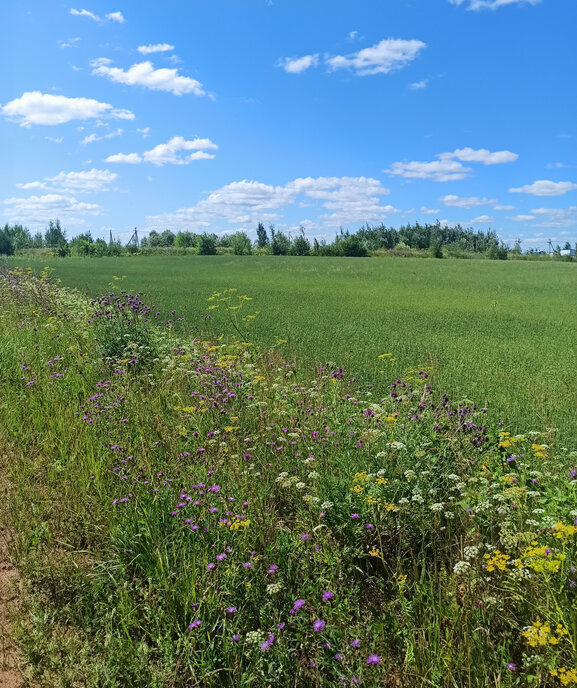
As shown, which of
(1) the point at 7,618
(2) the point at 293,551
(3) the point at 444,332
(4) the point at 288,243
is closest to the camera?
(1) the point at 7,618

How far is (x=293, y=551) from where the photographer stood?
298 centimetres

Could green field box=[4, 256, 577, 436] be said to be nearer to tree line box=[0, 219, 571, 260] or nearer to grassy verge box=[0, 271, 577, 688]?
grassy verge box=[0, 271, 577, 688]

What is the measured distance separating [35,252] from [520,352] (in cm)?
6989

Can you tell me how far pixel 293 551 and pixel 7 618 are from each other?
5.68 ft

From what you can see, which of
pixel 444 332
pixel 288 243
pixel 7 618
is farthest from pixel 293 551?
pixel 288 243

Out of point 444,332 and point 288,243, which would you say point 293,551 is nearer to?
point 444,332

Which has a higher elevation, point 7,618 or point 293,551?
point 293,551

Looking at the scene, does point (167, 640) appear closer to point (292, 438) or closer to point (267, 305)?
point (292, 438)

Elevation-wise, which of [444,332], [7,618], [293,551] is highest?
[444,332]

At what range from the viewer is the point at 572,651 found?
2.19 m

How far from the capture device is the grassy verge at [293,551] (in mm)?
2408

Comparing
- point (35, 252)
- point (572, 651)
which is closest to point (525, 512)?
point (572, 651)

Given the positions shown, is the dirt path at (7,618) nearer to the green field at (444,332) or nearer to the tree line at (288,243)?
the green field at (444,332)

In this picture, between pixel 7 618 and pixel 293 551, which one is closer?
pixel 7 618
